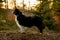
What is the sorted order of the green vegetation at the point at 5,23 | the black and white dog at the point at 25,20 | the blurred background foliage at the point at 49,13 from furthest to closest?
the green vegetation at the point at 5,23 → the blurred background foliage at the point at 49,13 → the black and white dog at the point at 25,20

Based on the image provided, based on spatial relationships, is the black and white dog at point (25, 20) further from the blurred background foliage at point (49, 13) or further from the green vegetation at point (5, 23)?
the green vegetation at point (5, 23)

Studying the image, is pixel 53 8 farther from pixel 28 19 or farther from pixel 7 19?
pixel 7 19

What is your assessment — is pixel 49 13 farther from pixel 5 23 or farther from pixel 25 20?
pixel 25 20

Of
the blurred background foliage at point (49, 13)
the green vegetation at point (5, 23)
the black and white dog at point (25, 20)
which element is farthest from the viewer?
the green vegetation at point (5, 23)

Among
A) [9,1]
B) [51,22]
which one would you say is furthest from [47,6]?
[9,1]

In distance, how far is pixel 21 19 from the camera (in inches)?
324

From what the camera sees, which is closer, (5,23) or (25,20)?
(25,20)

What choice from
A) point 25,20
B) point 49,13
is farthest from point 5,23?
point 25,20

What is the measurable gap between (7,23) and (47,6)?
11.1 feet

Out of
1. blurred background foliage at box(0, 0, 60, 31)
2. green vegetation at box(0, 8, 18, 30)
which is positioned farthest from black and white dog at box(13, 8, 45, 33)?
green vegetation at box(0, 8, 18, 30)

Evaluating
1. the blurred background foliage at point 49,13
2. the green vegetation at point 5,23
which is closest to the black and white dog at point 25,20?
the blurred background foliage at point 49,13

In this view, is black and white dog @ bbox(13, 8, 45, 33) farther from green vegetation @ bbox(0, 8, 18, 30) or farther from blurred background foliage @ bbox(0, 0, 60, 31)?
green vegetation @ bbox(0, 8, 18, 30)

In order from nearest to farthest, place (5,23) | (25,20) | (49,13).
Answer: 1. (25,20)
2. (49,13)
3. (5,23)

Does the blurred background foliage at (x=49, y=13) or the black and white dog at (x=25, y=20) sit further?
the blurred background foliage at (x=49, y=13)
